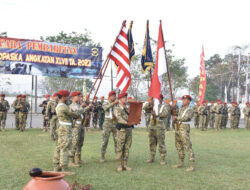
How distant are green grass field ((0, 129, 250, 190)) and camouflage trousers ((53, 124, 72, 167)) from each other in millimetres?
473

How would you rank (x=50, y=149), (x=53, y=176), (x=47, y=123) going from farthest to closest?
(x=47, y=123) → (x=50, y=149) → (x=53, y=176)

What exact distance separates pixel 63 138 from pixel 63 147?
0.70 feet

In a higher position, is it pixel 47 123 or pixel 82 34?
pixel 82 34

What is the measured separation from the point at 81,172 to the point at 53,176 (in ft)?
10.4

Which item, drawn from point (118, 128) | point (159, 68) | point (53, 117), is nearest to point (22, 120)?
point (53, 117)

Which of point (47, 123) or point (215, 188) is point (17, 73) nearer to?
point (47, 123)

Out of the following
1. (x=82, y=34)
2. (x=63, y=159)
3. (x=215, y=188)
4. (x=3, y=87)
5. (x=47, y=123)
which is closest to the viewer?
(x=215, y=188)

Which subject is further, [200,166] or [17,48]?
[17,48]

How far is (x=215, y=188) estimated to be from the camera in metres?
5.83

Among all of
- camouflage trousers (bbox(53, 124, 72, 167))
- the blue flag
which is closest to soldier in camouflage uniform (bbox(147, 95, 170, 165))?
the blue flag

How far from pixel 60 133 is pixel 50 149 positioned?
3.54 meters

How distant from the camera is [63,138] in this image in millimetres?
6668

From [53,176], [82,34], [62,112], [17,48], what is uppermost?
[82,34]

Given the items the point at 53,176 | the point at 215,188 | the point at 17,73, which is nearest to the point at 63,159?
the point at 53,176
